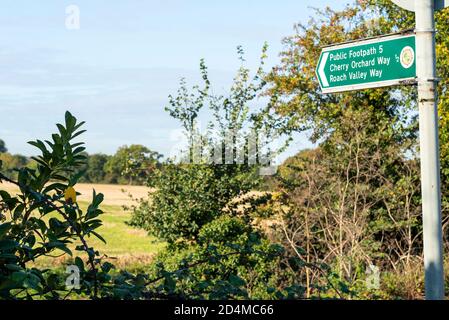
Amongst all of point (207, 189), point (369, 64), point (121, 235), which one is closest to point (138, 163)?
point (207, 189)

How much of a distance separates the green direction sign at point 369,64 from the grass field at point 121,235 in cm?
882

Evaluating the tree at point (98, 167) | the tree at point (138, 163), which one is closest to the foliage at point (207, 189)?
the tree at point (138, 163)

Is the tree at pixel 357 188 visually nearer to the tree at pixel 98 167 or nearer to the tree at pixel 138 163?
the tree at pixel 138 163

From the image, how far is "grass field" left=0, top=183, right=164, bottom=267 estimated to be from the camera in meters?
14.4

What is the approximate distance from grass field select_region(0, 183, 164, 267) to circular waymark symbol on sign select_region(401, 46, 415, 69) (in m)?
9.22

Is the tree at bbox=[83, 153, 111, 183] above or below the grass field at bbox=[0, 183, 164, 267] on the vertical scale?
above

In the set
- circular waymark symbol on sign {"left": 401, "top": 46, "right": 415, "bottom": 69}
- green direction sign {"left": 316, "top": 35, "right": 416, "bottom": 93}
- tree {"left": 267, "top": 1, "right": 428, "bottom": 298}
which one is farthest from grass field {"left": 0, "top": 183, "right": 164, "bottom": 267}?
circular waymark symbol on sign {"left": 401, "top": 46, "right": 415, "bottom": 69}

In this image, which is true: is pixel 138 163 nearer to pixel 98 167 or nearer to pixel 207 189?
pixel 207 189

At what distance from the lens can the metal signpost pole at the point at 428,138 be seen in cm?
454

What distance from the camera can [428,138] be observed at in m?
4.61

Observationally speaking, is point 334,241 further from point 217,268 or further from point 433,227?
point 433,227

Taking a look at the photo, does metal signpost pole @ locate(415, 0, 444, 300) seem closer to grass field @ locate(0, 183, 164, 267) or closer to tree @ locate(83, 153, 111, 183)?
grass field @ locate(0, 183, 164, 267)

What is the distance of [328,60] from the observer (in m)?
5.00
